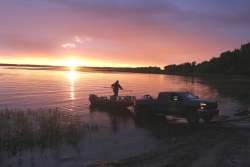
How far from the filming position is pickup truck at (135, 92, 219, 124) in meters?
23.1

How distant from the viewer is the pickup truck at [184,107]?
75.9 feet

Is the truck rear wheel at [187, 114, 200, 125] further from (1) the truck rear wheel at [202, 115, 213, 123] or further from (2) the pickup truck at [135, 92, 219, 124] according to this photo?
(1) the truck rear wheel at [202, 115, 213, 123]

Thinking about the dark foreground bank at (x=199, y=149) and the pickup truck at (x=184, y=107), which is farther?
the pickup truck at (x=184, y=107)

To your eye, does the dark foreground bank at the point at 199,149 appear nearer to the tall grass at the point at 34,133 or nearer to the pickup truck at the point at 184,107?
the pickup truck at the point at 184,107

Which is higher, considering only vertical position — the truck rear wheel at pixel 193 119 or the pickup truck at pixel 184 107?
the pickup truck at pixel 184 107

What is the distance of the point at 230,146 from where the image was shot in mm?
15680

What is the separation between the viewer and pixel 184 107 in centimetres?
2355

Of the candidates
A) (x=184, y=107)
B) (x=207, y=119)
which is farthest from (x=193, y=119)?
(x=207, y=119)

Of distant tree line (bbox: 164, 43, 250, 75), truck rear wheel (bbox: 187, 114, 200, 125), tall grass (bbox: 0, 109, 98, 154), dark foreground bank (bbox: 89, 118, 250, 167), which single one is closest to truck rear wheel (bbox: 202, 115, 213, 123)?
truck rear wheel (bbox: 187, 114, 200, 125)

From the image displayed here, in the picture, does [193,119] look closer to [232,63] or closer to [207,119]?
[207,119]

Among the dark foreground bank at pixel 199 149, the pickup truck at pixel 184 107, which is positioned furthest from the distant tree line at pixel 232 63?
the dark foreground bank at pixel 199 149

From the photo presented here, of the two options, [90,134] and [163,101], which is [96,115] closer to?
[163,101]

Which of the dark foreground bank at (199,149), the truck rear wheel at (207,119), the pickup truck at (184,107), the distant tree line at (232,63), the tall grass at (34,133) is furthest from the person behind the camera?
the distant tree line at (232,63)

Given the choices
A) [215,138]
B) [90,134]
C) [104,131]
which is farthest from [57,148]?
[215,138]
